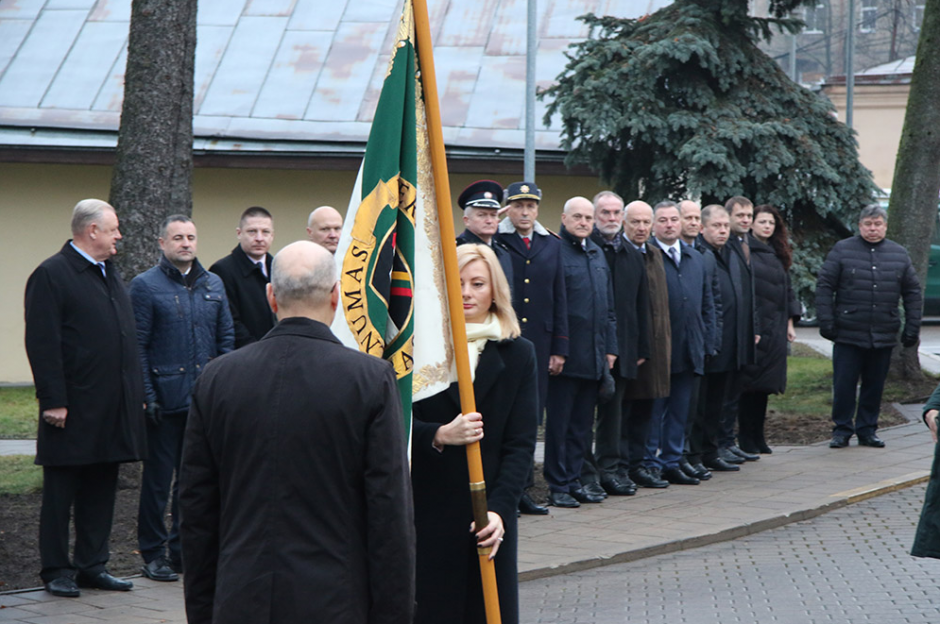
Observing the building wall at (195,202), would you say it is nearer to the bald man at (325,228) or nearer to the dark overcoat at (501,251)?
the dark overcoat at (501,251)

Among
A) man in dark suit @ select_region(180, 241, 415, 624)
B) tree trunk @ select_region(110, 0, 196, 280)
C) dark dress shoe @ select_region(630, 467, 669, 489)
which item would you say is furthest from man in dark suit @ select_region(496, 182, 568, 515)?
man in dark suit @ select_region(180, 241, 415, 624)

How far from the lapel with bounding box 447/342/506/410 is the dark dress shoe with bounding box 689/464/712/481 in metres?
6.15

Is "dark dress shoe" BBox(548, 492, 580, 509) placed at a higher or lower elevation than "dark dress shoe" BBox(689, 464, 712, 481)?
higher

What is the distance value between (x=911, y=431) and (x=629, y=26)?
6570mm

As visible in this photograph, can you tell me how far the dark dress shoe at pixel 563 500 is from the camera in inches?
361

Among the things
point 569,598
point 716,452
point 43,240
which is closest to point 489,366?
point 569,598

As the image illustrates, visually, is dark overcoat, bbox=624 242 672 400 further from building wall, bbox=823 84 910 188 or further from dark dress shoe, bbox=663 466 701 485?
building wall, bbox=823 84 910 188

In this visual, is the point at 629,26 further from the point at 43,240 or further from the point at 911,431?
the point at 43,240

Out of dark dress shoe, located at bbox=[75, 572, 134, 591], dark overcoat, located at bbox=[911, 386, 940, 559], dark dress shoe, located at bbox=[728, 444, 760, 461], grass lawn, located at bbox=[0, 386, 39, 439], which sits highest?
dark overcoat, located at bbox=[911, 386, 940, 559]

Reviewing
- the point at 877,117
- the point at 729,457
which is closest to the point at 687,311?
the point at 729,457

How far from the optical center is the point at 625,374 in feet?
31.2

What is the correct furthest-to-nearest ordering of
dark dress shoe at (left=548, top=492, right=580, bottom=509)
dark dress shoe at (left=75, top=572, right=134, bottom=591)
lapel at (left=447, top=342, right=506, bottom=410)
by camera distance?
dark dress shoe at (left=548, top=492, right=580, bottom=509)
dark dress shoe at (left=75, top=572, right=134, bottom=591)
lapel at (left=447, top=342, right=506, bottom=410)

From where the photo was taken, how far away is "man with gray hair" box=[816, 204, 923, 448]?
11.7 metres

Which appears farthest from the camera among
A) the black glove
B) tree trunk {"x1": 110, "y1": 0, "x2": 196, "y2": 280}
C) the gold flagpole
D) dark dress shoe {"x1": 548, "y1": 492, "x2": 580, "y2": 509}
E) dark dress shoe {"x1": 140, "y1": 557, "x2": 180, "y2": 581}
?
tree trunk {"x1": 110, "y1": 0, "x2": 196, "y2": 280}
